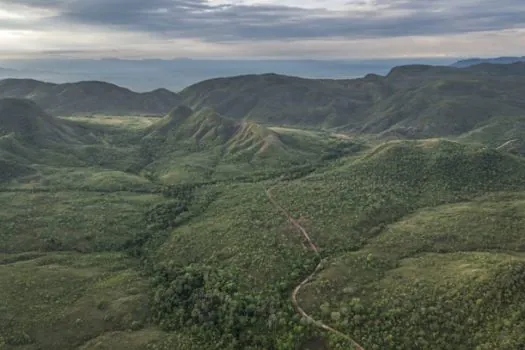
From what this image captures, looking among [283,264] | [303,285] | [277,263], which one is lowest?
[303,285]

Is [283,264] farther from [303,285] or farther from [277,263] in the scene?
[303,285]

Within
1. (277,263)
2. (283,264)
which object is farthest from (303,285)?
(277,263)

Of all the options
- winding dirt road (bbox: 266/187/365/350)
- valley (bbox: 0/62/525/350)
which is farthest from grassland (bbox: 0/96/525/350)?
winding dirt road (bbox: 266/187/365/350)

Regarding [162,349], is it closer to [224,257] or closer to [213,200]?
[224,257]

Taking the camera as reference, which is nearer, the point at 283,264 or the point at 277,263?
the point at 283,264

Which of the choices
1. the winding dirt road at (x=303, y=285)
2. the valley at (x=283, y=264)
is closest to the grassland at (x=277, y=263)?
the valley at (x=283, y=264)

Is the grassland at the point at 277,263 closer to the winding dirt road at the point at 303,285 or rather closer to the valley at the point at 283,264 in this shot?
the valley at the point at 283,264

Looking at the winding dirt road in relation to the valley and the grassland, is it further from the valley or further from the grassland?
the grassland

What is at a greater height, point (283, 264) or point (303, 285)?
point (283, 264)

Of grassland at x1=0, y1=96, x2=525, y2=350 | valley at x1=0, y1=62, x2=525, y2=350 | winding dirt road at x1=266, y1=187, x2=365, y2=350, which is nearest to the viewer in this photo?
winding dirt road at x1=266, y1=187, x2=365, y2=350

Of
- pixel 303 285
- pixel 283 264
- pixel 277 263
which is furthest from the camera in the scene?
pixel 277 263

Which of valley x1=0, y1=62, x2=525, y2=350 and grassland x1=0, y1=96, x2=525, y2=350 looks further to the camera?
grassland x1=0, y1=96, x2=525, y2=350
